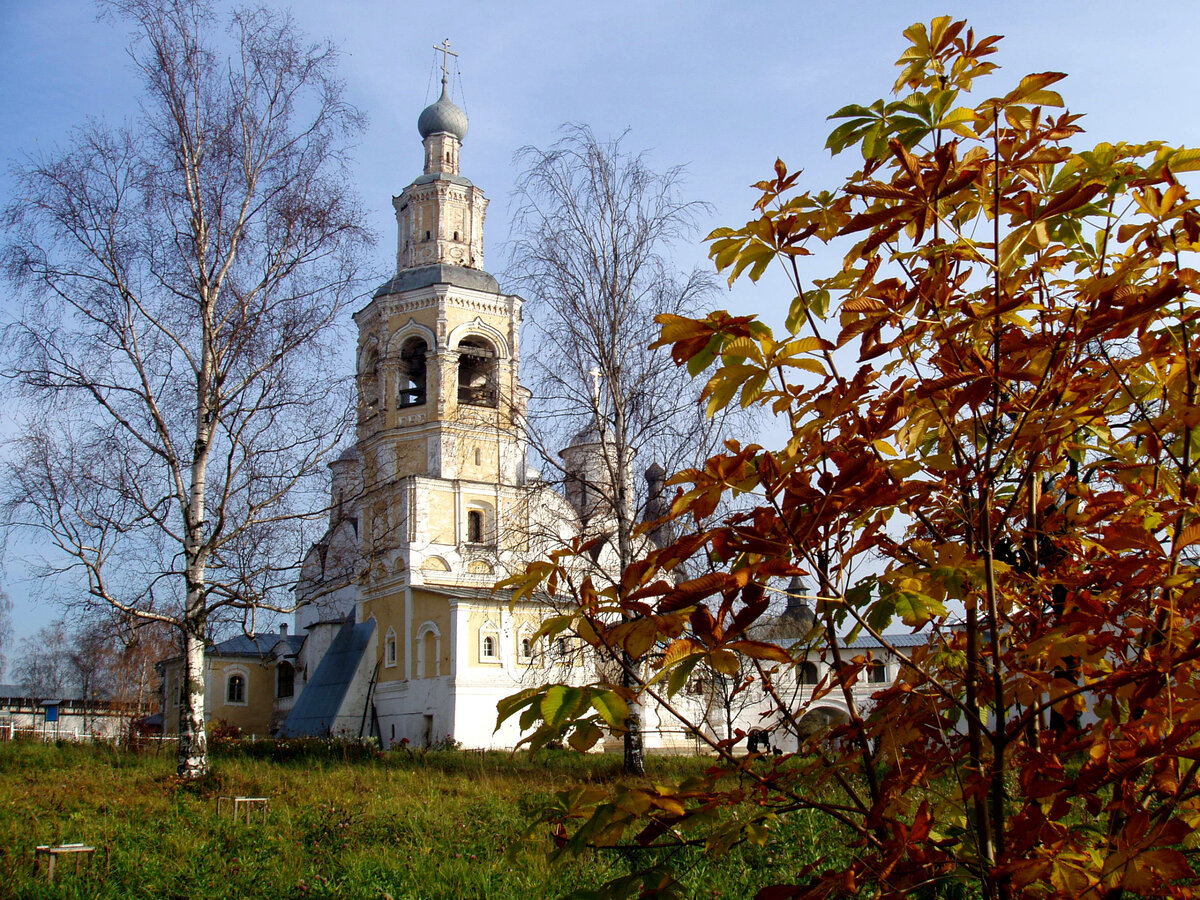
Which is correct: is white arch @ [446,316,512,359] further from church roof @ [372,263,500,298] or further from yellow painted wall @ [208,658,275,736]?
yellow painted wall @ [208,658,275,736]

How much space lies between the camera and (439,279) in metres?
26.8

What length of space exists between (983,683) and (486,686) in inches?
940

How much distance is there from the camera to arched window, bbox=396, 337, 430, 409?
26.9 metres

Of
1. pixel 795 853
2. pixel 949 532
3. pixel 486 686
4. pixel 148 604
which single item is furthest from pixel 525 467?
pixel 949 532

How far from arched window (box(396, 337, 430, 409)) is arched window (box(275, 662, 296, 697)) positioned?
12.6 metres

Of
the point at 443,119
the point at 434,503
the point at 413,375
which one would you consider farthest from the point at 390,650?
the point at 443,119

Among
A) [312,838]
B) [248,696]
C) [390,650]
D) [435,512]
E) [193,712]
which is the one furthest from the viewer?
[248,696]

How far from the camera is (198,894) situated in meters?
5.47

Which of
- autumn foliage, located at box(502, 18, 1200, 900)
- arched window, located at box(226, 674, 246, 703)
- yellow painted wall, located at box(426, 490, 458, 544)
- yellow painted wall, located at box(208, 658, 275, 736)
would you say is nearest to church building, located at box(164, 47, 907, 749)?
yellow painted wall, located at box(426, 490, 458, 544)

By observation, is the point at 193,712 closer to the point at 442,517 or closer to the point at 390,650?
the point at 442,517

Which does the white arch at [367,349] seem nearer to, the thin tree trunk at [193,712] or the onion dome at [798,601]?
the onion dome at [798,601]

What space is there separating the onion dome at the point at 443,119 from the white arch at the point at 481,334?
21.4 feet

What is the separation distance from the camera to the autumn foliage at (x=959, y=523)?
1.50 meters

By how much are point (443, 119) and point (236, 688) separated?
67.2ft
